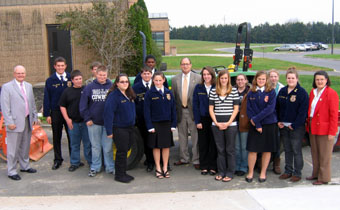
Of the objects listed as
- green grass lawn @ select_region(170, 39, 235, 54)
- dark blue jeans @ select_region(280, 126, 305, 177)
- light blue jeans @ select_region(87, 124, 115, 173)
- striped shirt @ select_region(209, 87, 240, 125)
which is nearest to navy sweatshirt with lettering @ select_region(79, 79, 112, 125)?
light blue jeans @ select_region(87, 124, 115, 173)

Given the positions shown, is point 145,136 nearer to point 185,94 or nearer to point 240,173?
point 185,94

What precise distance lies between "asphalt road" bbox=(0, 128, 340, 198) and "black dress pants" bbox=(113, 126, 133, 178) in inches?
8.8

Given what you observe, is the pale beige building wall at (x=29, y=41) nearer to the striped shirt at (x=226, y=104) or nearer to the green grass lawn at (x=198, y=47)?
the striped shirt at (x=226, y=104)

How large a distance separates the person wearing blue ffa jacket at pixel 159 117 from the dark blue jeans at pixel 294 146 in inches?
71.5

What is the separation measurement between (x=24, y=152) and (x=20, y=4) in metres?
8.74

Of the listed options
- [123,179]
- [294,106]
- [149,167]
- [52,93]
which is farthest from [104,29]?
[294,106]

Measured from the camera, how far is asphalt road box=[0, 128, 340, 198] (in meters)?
5.39

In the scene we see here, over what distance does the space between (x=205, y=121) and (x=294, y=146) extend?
1.47m

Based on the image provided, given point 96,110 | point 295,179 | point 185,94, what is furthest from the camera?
point 185,94

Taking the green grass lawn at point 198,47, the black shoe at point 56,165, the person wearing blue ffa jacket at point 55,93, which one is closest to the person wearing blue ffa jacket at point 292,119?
the person wearing blue ffa jacket at point 55,93

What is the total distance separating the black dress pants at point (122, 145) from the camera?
18.5ft

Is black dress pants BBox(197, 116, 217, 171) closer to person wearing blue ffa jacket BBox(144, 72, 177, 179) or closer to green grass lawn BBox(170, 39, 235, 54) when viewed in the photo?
person wearing blue ffa jacket BBox(144, 72, 177, 179)

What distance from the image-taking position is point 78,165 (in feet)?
21.3

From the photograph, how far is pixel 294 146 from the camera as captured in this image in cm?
561
